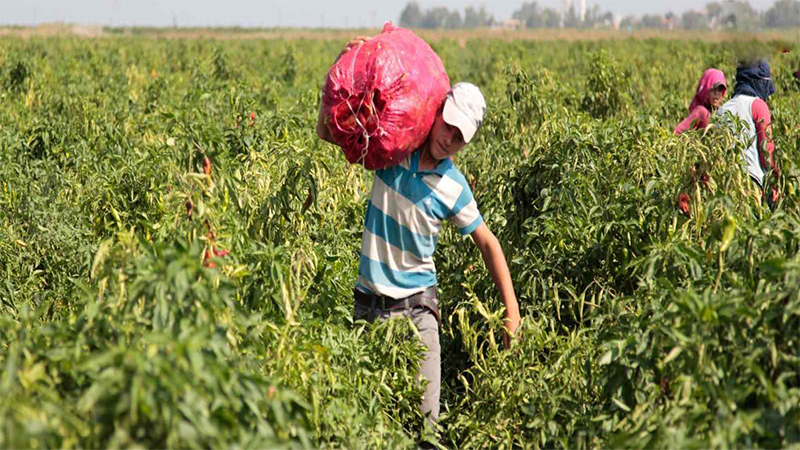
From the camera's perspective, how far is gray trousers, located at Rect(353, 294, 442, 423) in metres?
3.24

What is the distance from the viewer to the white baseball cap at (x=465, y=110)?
305 centimetres

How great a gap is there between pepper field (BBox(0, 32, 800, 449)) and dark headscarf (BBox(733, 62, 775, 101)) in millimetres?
Result: 327

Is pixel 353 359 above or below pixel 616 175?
below

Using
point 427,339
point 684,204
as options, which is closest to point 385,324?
point 427,339

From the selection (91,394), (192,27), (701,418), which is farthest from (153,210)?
(192,27)

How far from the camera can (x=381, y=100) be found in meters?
3.10

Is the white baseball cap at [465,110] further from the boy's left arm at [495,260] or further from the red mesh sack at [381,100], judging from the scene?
the boy's left arm at [495,260]

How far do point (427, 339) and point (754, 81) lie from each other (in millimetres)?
3032

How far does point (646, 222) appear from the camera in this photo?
12.2ft

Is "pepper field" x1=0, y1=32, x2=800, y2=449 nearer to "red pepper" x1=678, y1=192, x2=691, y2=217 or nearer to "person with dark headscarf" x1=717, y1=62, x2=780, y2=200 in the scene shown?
"red pepper" x1=678, y1=192, x2=691, y2=217

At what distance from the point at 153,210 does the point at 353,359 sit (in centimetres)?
184

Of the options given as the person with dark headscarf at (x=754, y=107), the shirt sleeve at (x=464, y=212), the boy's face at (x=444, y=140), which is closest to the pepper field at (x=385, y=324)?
the person with dark headscarf at (x=754, y=107)

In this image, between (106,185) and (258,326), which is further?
(106,185)

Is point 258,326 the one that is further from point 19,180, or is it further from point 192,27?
point 192,27
